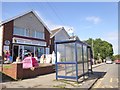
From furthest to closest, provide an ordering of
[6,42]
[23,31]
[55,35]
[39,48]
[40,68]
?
1. [55,35]
2. [39,48]
3. [23,31]
4. [6,42]
5. [40,68]

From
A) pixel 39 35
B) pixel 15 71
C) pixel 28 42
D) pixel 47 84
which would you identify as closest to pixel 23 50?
pixel 28 42

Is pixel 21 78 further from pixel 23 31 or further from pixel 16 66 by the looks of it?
pixel 23 31

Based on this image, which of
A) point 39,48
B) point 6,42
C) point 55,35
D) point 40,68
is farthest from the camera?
point 55,35

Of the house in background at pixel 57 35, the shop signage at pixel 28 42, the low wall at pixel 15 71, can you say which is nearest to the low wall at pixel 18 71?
the low wall at pixel 15 71

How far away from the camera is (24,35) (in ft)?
97.9

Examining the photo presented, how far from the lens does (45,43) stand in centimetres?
3438

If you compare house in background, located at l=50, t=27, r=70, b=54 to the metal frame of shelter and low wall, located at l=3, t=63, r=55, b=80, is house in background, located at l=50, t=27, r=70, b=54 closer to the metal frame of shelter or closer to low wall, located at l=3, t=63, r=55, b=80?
low wall, located at l=3, t=63, r=55, b=80

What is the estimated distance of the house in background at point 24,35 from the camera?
1065 inches

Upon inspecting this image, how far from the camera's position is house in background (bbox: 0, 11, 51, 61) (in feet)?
88.8

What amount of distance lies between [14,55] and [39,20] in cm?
860

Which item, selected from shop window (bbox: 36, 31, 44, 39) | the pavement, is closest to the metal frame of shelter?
the pavement

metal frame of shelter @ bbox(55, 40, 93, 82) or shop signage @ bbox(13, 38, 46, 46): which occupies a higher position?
shop signage @ bbox(13, 38, 46, 46)

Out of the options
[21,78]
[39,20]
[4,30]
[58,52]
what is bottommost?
[21,78]

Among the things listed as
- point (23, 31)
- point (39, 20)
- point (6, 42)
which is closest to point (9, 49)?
point (6, 42)
